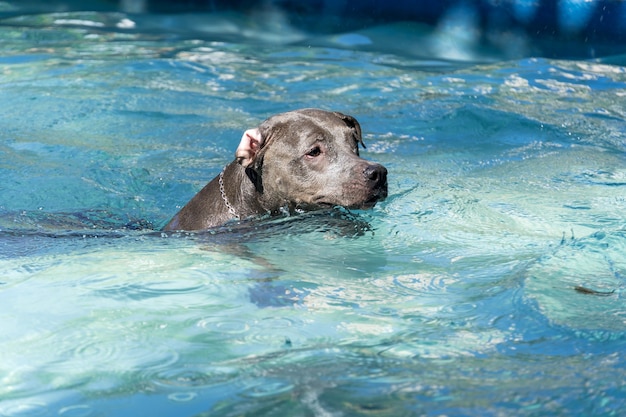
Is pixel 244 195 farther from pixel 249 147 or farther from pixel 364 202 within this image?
pixel 364 202

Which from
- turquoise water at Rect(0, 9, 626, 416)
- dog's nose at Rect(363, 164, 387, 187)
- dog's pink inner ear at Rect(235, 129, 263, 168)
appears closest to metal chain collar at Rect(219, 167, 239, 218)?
turquoise water at Rect(0, 9, 626, 416)

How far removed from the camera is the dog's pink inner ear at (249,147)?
21.5 feet

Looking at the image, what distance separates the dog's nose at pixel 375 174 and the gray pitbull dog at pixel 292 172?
28 mm

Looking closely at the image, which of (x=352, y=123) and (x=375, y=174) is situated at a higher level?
(x=352, y=123)

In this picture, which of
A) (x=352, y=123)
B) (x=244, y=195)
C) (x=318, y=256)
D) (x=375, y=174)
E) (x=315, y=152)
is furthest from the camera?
(x=352, y=123)

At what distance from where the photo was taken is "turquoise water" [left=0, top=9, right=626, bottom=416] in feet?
12.3

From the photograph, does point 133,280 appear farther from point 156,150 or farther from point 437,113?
point 437,113

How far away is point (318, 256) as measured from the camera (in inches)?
227

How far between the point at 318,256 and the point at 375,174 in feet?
2.41

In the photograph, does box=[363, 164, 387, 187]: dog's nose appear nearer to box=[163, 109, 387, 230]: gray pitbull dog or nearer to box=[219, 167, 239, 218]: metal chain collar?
box=[163, 109, 387, 230]: gray pitbull dog

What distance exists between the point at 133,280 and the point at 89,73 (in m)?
7.72

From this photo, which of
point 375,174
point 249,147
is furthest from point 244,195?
point 375,174

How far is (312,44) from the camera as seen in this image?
14.8 metres

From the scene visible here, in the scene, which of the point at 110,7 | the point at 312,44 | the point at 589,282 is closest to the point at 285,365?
the point at 589,282
